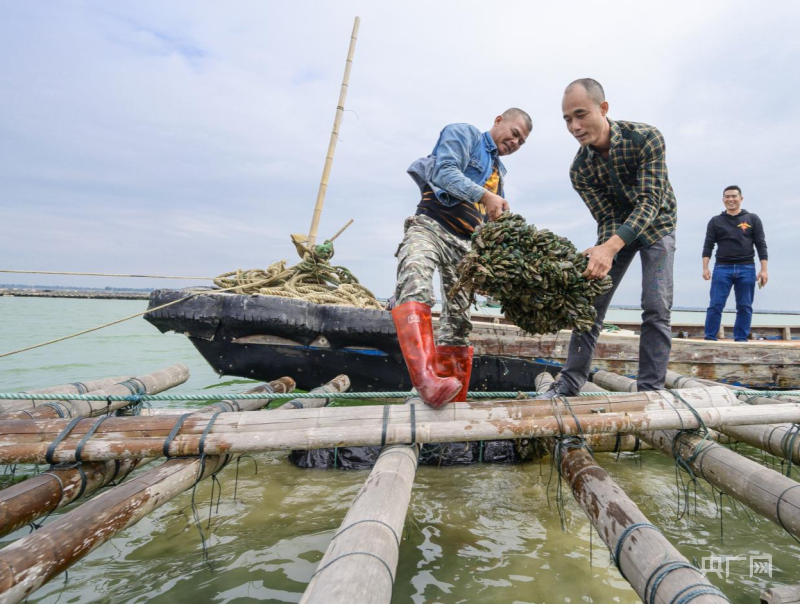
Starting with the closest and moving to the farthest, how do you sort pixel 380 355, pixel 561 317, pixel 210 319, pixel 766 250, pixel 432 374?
pixel 432 374, pixel 561 317, pixel 210 319, pixel 380 355, pixel 766 250

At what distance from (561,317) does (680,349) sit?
3417mm

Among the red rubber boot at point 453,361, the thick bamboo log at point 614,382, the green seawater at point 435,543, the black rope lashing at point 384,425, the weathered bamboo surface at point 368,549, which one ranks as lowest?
the green seawater at point 435,543

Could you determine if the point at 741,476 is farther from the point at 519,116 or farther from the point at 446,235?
the point at 519,116

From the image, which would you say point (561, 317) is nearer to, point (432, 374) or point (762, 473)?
point (432, 374)

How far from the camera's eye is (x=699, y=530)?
2.42 m

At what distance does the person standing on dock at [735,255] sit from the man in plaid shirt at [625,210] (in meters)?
4.17

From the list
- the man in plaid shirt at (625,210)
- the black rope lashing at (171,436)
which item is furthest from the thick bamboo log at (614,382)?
the black rope lashing at (171,436)

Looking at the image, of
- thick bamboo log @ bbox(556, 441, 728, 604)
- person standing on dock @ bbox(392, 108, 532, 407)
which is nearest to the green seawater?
thick bamboo log @ bbox(556, 441, 728, 604)

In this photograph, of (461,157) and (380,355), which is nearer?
(461,157)

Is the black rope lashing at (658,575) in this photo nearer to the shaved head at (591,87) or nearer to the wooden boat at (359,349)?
the shaved head at (591,87)

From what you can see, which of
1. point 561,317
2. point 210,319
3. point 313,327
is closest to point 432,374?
point 561,317

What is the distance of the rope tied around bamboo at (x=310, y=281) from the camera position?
4850mm

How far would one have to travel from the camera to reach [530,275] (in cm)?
223

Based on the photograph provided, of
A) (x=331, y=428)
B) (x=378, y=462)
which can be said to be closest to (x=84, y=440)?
(x=331, y=428)
